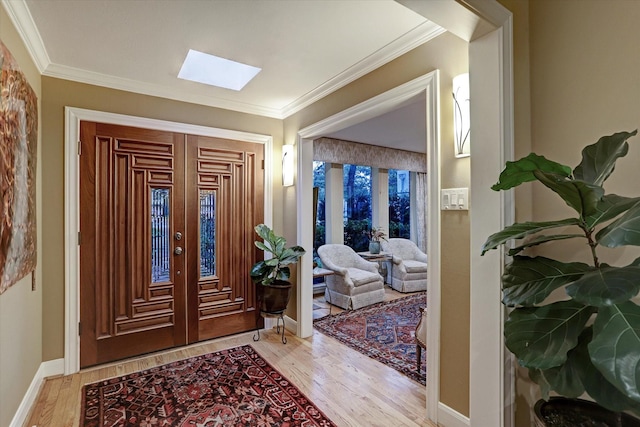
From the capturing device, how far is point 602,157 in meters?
1.11

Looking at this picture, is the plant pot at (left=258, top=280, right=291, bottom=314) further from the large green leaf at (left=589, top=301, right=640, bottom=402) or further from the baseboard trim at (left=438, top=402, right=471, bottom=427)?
the large green leaf at (left=589, top=301, right=640, bottom=402)

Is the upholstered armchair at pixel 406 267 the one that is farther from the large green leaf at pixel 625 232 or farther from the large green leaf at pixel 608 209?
the large green leaf at pixel 625 232

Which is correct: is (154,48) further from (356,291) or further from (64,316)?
(356,291)

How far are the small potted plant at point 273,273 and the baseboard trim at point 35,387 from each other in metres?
1.75

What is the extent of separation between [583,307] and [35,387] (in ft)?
11.1

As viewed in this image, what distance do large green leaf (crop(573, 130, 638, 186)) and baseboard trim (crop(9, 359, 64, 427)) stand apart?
318 cm

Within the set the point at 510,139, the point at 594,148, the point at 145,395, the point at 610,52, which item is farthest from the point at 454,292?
the point at 145,395

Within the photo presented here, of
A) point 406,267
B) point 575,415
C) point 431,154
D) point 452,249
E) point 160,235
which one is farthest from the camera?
point 406,267

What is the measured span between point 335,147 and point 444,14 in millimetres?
3891

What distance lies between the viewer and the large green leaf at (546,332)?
38.4 inches

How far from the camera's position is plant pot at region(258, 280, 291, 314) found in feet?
10.9

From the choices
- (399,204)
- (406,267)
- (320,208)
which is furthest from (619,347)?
(399,204)

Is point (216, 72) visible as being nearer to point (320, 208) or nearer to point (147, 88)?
point (147, 88)

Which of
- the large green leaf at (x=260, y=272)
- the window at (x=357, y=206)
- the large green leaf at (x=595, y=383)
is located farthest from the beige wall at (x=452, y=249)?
the window at (x=357, y=206)
